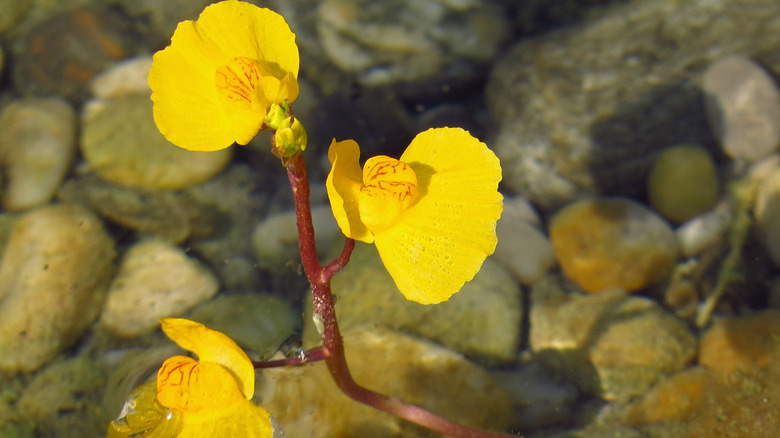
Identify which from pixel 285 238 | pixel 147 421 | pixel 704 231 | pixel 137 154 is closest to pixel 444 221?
pixel 147 421

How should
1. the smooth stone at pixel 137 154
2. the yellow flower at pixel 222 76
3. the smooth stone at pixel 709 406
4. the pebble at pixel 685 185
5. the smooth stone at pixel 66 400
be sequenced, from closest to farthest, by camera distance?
the yellow flower at pixel 222 76
the smooth stone at pixel 709 406
the smooth stone at pixel 66 400
the smooth stone at pixel 137 154
the pebble at pixel 685 185

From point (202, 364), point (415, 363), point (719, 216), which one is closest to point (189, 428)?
point (202, 364)

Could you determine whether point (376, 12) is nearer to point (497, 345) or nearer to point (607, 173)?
point (607, 173)

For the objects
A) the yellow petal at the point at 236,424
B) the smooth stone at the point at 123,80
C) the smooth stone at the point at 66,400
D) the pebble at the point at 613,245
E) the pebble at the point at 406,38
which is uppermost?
the yellow petal at the point at 236,424

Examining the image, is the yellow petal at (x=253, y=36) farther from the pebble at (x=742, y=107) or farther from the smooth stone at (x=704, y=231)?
the pebble at (x=742, y=107)

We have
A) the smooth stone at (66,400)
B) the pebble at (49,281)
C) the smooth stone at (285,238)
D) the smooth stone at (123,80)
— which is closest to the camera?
the smooth stone at (66,400)

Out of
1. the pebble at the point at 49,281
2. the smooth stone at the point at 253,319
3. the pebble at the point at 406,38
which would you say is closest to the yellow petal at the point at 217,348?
the smooth stone at the point at 253,319

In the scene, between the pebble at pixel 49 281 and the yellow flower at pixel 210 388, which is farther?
the pebble at pixel 49 281
